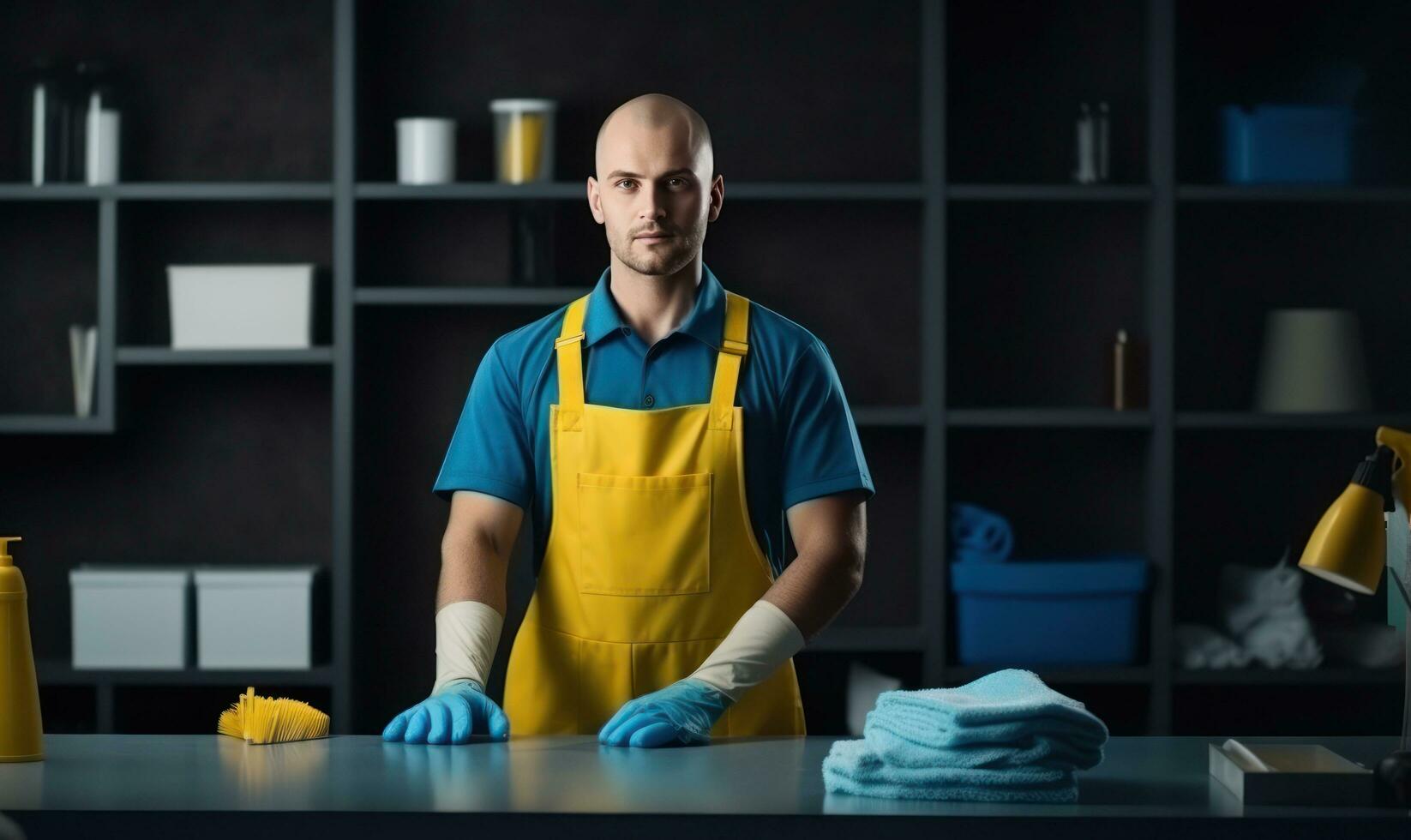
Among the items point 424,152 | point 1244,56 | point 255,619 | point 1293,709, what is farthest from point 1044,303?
point 255,619

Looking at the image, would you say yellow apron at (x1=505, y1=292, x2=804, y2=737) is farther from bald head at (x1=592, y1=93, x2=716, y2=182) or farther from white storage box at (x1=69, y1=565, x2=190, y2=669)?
white storage box at (x1=69, y1=565, x2=190, y2=669)

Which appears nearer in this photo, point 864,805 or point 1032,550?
point 864,805

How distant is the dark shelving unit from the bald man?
129 cm

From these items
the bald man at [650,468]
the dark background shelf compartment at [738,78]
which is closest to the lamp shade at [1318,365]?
the dark background shelf compartment at [738,78]

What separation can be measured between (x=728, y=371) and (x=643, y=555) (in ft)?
1.00

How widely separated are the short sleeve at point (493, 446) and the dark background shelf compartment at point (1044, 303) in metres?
1.55

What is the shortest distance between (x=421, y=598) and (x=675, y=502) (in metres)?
1.57

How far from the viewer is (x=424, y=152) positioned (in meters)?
3.44

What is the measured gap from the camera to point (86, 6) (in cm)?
368

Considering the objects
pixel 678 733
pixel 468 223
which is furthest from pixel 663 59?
pixel 678 733

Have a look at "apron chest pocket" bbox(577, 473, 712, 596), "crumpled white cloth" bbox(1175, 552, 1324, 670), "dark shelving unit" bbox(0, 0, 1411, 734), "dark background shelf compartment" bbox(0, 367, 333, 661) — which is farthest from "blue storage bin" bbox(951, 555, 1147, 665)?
"dark background shelf compartment" bbox(0, 367, 333, 661)

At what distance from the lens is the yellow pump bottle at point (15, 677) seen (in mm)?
1645

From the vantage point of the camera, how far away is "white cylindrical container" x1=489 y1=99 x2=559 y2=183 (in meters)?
3.43

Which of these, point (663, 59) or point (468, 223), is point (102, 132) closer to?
point (468, 223)
